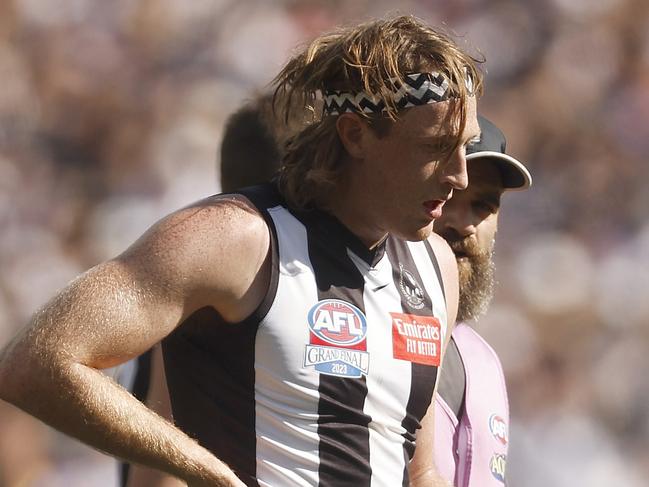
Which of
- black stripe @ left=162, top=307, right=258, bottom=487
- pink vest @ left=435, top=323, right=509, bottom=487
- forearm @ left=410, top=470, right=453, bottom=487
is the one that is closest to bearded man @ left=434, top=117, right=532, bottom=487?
pink vest @ left=435, top=323, right=509, bottom=487

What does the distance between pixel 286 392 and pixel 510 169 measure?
1.18m

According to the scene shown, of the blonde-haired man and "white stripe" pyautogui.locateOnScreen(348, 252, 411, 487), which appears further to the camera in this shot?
"white stripe" pyautogui.locateOnScreen(348, 252, 411, 487)

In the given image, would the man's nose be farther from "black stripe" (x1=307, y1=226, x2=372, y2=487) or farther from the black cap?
the black cap

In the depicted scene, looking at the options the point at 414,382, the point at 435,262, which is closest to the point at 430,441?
the point at 414,382

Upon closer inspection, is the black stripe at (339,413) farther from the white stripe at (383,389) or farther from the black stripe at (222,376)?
the black stripe at (222,376)

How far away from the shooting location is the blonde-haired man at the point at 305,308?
2.02m

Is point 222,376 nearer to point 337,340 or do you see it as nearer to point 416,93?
point 337,340

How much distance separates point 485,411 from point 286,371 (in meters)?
0.98

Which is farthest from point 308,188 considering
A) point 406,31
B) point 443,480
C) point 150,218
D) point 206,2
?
point 206,2

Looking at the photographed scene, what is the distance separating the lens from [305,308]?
2299 mm

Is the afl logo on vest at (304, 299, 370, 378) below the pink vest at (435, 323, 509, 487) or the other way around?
the other way around

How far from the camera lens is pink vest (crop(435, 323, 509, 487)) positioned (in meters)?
2.98

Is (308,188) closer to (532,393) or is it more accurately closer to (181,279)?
(181,279)

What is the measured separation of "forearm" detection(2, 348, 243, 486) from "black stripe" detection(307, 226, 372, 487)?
31 cm
